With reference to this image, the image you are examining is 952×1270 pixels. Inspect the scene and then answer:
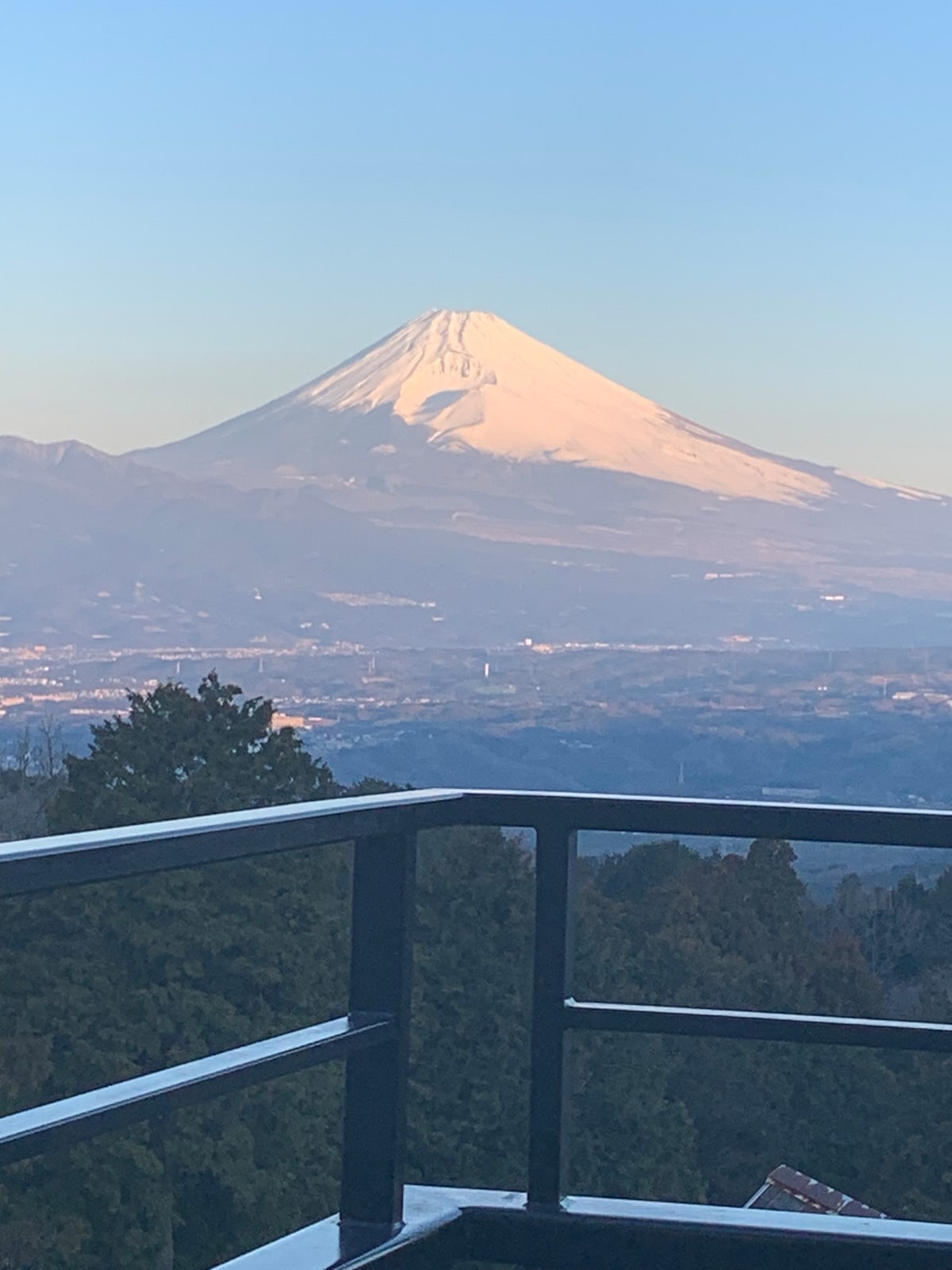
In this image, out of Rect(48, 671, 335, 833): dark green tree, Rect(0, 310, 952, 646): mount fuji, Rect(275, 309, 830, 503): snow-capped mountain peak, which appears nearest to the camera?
Rect(48, 671, 335, 833): dark green tree

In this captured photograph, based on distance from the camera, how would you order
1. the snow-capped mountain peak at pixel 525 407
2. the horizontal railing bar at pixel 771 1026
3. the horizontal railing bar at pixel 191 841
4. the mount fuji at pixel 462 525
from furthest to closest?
1. the snow-capped mountain peak at pixel 525 407
2. the mount fuji at pixel 462 525
3. the horizontal railing bar at pixel 771 1026
4. the horizontal railing bar at pixel 191 841

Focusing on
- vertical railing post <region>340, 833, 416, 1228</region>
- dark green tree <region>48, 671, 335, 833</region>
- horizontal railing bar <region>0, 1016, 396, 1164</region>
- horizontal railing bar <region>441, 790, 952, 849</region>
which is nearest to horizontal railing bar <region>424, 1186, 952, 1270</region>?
vertical railing post <region>340, 833, 416, 1228</region>

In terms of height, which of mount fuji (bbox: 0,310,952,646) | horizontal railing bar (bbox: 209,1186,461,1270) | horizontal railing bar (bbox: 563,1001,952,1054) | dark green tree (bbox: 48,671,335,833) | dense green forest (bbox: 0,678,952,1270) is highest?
mount fuji (bbox: 0,310,952,646)

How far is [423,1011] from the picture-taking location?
23.2 metres

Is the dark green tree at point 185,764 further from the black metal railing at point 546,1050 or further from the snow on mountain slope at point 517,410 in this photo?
the snow on mountain slope at point 517,410

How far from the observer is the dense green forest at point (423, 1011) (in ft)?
64.4

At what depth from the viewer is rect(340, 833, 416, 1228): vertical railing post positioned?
216 centimetres

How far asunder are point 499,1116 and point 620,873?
11.0 metres

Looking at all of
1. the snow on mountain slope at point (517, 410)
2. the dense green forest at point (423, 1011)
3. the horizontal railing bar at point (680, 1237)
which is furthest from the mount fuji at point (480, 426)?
the horizontal railing bar at point (680, 1237)

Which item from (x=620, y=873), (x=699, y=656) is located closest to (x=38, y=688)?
(x=699, y=656)

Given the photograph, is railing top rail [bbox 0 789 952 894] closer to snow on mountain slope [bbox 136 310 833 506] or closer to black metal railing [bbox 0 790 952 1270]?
black metal railing [bbox 0 790 952 1270]

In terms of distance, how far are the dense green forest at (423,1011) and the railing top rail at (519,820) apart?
12471mm

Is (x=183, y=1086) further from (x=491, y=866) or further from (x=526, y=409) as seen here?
(x=526, y=409)

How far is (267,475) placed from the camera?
17575 cm
